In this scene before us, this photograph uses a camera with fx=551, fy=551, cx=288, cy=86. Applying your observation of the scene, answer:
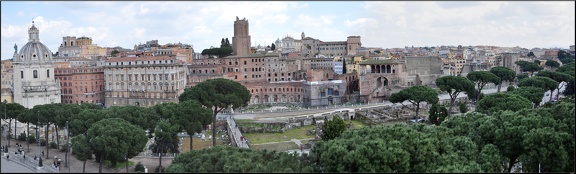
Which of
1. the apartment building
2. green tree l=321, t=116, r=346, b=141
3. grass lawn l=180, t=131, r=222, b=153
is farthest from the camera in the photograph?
the apartment building

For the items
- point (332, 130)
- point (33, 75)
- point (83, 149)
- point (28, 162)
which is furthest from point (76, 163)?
point (33, 75)

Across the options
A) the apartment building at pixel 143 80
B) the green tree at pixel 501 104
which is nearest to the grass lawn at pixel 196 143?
the apartment building at pixel 143 80

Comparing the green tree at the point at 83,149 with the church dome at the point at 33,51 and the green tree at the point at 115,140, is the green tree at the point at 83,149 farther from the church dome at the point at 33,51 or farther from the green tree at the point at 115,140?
the church dome at the point at 33,51

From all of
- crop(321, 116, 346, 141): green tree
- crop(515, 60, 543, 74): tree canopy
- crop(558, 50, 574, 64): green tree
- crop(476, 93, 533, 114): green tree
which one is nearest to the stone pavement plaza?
crop(321, 116, 346, 141): green tree

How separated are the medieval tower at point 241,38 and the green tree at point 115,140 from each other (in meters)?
51.4

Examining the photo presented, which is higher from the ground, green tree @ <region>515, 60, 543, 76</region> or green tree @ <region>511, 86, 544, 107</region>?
green tree @ <region>515, 60, 543, 76</region>

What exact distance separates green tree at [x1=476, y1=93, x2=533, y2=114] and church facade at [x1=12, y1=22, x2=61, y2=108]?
35968 millimetres

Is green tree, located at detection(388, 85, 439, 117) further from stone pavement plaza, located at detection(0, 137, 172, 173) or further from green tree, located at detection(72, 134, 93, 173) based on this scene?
green tree, located at detection(72, 134, 93, 173)

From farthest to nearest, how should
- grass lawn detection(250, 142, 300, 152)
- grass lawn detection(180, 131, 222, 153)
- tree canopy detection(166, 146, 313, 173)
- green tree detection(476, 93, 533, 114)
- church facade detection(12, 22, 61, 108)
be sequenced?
1. church facade detection(12, 22, 61, 108)
2. grass lawn detection(180, 131, 222, 153)
3. grass lawn detection(250, 142, 300, 152)
4. green tree detection(476, 93, 533, 114)
5. tree canopy detection(166, 146, 313, 173)

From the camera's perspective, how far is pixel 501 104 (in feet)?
124

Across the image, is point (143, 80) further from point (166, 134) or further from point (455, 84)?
point (455, 84)

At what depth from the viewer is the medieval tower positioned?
8056cm

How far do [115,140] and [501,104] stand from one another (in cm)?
2559

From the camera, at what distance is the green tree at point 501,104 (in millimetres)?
37406
